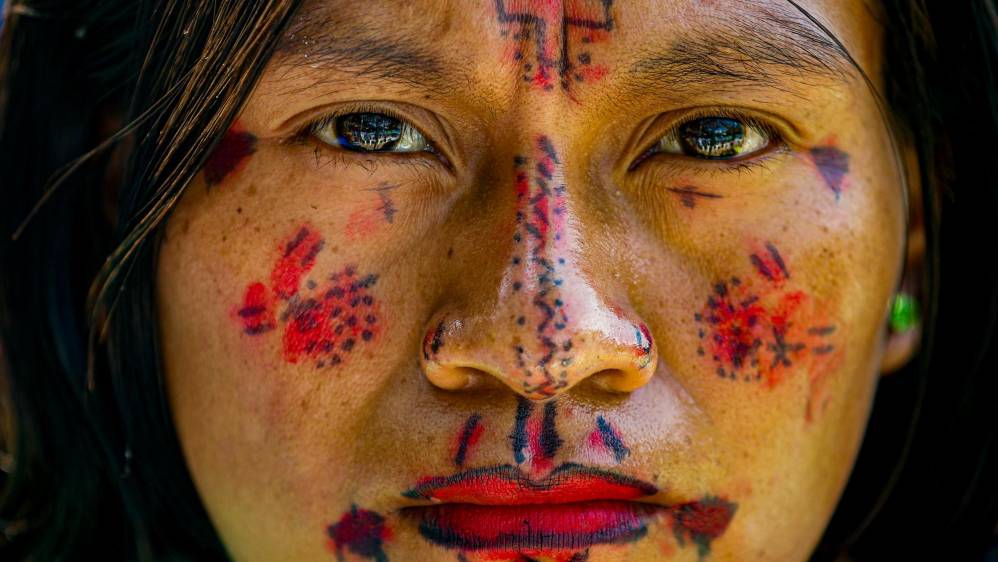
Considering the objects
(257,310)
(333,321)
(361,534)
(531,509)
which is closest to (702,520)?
(531,509)

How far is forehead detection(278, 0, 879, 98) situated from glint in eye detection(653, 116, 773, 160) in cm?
9

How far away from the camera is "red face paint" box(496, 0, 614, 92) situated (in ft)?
4.77

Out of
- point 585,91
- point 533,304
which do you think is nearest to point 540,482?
point 533,304

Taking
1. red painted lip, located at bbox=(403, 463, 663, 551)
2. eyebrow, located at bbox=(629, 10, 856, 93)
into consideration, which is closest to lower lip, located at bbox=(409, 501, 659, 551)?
red painted lip, located at bbox=(403, 463, 663, 551)

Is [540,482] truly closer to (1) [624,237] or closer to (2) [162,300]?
(1) [624,237]

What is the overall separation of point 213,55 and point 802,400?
922 millimetres

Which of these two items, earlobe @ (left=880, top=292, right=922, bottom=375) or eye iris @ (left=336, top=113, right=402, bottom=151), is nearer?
eye iris @ (left=336, top=113, right=402, bottom=151)

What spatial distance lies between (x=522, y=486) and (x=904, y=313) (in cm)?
77

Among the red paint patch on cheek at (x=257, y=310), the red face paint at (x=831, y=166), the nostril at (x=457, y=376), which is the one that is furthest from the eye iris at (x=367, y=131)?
the red face paint at (x=831, y=166)

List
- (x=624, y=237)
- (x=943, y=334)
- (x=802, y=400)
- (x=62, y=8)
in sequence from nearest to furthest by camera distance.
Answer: (x=624, y=237), (x=802, y=400), (x=62, y=8), (x=943, y=334)

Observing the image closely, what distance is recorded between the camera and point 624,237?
58.7 inches

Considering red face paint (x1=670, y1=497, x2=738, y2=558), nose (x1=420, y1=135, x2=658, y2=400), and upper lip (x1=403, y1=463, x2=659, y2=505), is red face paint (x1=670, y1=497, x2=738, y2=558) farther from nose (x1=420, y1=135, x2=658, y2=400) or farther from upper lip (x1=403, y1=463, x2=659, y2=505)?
nose (x1=420, y1=135, x2=658, y2=400)

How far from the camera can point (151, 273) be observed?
1.66m

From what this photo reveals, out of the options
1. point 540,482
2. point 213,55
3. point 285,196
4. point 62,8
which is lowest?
point 540,482
